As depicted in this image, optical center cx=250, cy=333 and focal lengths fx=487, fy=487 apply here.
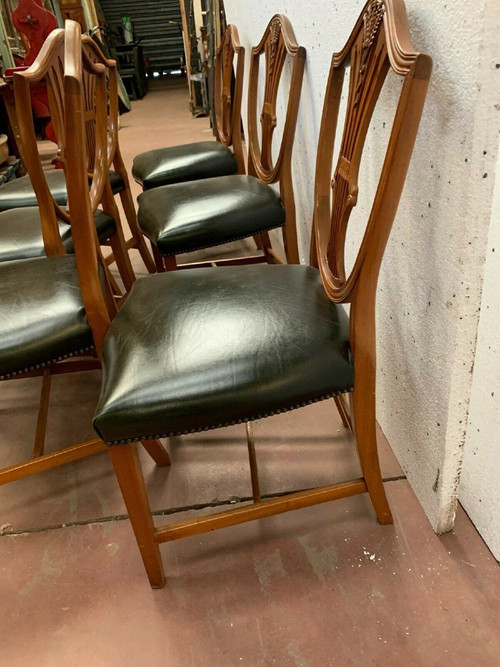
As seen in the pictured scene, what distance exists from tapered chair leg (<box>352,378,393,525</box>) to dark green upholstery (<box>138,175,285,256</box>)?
756mm

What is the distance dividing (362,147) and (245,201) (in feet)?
2.31

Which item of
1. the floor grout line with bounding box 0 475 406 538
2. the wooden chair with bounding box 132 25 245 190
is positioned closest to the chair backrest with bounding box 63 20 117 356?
the floor grout line with bounding box 0 475 406 538

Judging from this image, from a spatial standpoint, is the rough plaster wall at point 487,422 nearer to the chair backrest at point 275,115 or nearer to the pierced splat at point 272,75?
the chair backrest at point 275,115

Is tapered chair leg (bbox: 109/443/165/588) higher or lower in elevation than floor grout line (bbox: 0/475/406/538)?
higher

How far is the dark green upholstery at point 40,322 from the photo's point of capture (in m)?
0.99

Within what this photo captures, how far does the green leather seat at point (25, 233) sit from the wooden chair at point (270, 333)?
0.55 meters

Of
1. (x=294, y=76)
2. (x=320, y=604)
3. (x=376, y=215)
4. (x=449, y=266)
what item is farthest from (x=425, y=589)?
(x=294, y=76)

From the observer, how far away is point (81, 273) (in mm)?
997

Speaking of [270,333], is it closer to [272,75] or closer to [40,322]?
[40,322]

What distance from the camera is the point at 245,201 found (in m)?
1.53

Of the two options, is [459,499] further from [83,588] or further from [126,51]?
[126,51]

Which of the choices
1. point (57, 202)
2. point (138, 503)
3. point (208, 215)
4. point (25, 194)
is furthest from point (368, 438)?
point (25, 194)

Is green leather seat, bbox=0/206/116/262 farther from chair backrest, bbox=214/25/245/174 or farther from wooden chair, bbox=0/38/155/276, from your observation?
chair backrest, bbox=214/25/245/174

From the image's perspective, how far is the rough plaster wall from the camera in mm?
845
